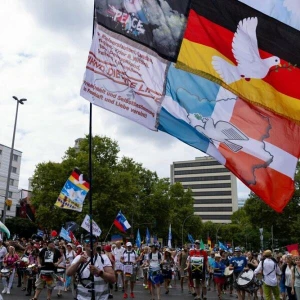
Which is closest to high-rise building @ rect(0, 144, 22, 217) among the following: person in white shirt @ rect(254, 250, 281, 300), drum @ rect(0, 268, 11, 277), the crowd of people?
the crowd of people

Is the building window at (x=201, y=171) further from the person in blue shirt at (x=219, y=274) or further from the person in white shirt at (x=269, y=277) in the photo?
the person in white shirt at (x=269, y=277)

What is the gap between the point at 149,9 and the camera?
6.04 m

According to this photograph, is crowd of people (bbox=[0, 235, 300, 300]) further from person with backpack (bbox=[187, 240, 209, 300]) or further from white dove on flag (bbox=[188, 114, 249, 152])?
white dove on flag (bbox=[188, 114, 249, 152])

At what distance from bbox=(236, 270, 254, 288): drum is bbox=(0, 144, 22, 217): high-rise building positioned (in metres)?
72.7

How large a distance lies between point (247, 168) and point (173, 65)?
1.77 meters

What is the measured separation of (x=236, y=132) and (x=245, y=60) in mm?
1012

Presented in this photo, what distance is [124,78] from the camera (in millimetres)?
5914

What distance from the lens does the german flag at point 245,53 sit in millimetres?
5902

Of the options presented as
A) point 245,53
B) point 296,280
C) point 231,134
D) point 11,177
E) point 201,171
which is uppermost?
point 201,171

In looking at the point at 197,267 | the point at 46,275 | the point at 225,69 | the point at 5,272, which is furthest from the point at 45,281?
the point at 225,69

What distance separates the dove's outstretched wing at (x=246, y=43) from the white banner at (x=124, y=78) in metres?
1.04

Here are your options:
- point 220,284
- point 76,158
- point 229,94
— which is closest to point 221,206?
point 76,158

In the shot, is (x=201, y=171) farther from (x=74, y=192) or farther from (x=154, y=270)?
(x=154, y=270)

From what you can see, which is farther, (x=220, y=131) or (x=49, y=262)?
(x=49, y=262)
